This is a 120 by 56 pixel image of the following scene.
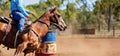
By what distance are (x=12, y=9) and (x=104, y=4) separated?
49799 millimetres

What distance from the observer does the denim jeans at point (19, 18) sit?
33.0 ft

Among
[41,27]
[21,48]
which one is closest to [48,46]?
[41,27]

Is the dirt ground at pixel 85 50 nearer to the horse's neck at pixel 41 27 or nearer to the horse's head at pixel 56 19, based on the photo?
the horse's neck at pixel 41 27

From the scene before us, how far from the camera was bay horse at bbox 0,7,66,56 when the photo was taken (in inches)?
392

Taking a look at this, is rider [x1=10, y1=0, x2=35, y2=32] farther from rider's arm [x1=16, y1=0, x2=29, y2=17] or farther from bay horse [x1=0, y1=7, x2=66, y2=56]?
bay horse [x1=0, y1=7, x2=66, y2=56]

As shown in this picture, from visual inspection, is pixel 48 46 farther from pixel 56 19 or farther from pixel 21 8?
pixel 21 8

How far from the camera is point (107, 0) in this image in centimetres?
5872

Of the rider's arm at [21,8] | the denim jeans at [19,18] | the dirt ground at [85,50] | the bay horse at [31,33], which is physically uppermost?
the rider's arm at [21,8]

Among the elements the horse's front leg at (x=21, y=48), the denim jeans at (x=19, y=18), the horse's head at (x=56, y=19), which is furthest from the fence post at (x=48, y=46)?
the horse's front leg at (x=21, y=48)

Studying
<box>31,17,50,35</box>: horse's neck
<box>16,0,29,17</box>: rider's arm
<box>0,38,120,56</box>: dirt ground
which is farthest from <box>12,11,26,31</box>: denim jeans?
<box>0,38,120,56</box>: dirt ground

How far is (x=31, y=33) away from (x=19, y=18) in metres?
0.57

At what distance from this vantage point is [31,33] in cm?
1010

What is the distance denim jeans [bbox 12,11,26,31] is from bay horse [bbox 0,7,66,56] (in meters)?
0.18

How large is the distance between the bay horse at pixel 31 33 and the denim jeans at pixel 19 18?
0.18m
